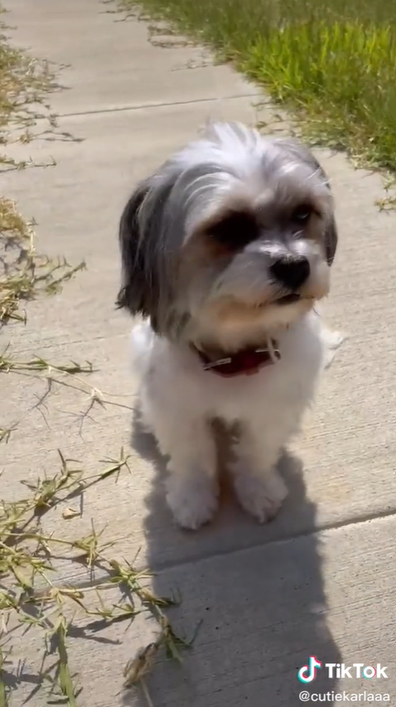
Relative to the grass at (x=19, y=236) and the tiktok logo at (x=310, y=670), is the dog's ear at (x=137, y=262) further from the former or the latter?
the grass at (x=19, y=236)

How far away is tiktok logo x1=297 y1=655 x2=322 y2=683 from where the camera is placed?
2008 millimetres

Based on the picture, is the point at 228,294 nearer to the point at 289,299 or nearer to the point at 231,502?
the point at 289,299

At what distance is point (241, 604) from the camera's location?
2.19 metres

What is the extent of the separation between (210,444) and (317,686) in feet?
2.72

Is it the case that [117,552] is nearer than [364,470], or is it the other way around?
[117,552]

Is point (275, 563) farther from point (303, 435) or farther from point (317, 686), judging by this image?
point (303, 435)

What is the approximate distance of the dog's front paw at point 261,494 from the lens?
2.44m

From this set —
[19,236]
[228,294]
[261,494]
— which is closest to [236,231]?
[228,294]

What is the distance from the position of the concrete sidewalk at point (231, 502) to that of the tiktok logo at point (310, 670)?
18mm

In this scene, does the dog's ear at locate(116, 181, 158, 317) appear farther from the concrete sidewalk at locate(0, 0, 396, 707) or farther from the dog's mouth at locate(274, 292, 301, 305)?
the concrete sidewalk at locate(0, 0, 396, 707)

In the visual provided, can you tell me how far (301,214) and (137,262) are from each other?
19.0 inches

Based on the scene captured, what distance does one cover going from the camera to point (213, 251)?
1.97 m

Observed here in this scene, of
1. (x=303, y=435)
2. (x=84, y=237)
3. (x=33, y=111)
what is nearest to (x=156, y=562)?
(x=303, y=435)

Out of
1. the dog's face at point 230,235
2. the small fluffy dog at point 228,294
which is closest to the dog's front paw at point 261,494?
the small fluffy dog at point 228,294
